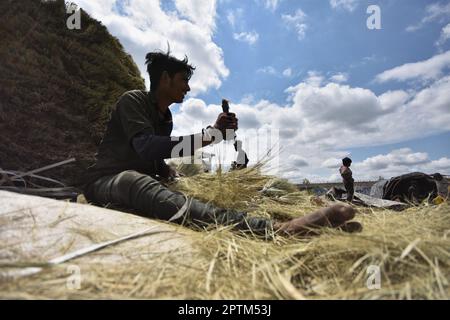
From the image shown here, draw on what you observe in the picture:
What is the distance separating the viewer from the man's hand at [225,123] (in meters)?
1.92

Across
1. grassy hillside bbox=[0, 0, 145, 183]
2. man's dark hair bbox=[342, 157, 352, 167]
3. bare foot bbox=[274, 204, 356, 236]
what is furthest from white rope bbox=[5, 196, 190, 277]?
man's dark hair bbox=[342, 157, 352, 167]

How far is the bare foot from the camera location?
3.84 ft

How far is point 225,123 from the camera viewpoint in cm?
192

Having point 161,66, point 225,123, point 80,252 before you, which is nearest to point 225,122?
point 225,123

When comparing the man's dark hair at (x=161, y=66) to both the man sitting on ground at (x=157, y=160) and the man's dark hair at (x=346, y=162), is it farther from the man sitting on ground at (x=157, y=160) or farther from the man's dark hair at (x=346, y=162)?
the man's dark hair at (x=346, y=162)

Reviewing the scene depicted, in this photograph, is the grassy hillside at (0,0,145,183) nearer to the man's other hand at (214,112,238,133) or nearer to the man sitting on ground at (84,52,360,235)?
the man sitting on ground at (84,52,360,235)

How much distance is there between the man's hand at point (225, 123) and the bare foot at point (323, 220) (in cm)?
81

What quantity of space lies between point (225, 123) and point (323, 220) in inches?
36.1

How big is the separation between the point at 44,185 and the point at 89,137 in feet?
2.22

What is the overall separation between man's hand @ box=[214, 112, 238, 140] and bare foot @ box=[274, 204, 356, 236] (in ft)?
2.66

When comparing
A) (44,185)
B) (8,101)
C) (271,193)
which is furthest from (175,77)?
(8,101)
